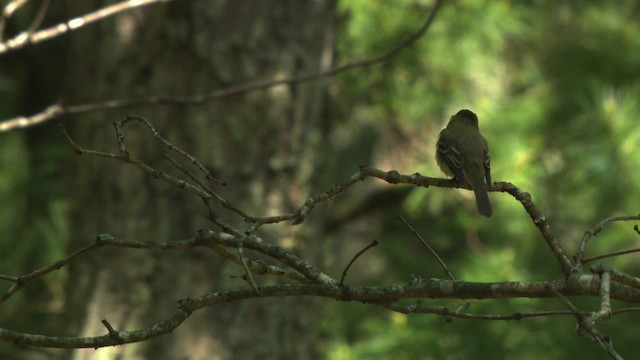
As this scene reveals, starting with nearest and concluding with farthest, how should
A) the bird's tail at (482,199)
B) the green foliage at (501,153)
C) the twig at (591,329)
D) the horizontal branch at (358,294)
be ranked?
1. the twig at (591,329)
2. the horizontal branch at (358,294)
3. the bird's tail at (482,199)
4. the green foliage at (501,153)

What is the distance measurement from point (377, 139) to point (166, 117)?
4441mm

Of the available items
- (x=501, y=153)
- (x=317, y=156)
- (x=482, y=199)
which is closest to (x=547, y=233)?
(x=482, y=199)

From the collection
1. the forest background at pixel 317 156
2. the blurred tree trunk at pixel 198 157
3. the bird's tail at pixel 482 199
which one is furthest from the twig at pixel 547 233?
the blurred tree trunk at pixel 198 157

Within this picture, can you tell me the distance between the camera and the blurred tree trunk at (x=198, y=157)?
3.73m

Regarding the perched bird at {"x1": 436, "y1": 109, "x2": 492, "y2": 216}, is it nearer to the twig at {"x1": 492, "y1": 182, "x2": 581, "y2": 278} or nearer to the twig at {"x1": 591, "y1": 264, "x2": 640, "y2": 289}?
the twig at {"x1": 492, "y1": 182, "x2": 581, "y2": 278}

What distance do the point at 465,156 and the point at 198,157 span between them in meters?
1.06

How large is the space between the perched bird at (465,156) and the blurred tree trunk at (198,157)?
558 millimetres

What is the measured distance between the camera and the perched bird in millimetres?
3710

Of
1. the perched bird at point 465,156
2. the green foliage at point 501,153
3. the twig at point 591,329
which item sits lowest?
the twig at point 591,329

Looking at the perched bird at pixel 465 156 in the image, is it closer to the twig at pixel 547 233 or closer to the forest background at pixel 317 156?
the forest background at pixel 317 156

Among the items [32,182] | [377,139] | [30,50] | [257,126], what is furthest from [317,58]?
[377,139]

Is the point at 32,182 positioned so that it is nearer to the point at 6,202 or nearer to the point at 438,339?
the point at 6,202

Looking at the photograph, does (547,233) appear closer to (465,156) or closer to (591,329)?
(591,329)

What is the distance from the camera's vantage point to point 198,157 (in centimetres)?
377
